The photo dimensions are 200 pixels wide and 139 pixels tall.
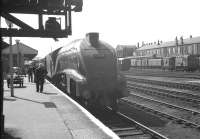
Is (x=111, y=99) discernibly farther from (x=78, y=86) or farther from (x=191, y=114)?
(x=191, y=114)

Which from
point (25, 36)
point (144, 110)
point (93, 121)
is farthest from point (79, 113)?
point (144, 110)

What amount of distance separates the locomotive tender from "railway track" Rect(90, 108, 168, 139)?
1.79 feet

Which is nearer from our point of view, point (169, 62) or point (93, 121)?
point (93, 121)

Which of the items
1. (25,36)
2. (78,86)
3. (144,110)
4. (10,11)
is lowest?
(144,110)

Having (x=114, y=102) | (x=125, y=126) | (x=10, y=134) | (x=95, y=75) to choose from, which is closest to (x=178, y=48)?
(x=114, y=102)

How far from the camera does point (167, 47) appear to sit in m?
96.3

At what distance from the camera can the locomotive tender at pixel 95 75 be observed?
12.7m

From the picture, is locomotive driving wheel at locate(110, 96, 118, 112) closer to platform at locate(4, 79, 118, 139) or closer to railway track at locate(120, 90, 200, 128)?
platform at locate(4, 79, 118, 139)

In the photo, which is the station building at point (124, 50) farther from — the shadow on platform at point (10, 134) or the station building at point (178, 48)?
the shadow on platform at point (10, 134)

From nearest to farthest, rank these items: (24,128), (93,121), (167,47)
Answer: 1. (24,128)
2. (93,121)
3. (167,47)

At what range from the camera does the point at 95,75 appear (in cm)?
1309

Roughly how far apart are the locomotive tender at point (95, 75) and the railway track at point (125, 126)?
0.55m

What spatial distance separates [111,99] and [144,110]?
107 inches

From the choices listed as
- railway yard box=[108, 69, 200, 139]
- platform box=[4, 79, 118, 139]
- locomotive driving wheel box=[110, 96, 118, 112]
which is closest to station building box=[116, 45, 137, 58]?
railway yard box=[108, 69, 200, 139]
